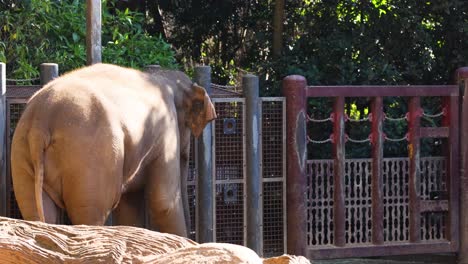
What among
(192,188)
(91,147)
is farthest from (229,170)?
(91,147)

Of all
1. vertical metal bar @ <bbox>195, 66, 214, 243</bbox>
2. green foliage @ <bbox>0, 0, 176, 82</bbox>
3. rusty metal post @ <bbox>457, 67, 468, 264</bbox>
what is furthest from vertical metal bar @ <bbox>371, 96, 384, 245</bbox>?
green foliage @ <bbox>0, 0, 176, 82</bbox>

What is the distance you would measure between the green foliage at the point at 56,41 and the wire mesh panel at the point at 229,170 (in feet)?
4.81

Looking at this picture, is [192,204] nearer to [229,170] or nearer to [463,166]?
[229,170]

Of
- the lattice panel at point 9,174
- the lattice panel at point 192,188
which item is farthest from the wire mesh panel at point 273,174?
the lattice panel at point 9,174

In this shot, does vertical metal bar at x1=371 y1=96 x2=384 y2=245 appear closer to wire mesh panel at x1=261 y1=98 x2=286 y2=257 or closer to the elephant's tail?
wire mesh panel at x1=261 y1=98 x2=286 y2=257

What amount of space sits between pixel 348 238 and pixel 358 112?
2197 mm

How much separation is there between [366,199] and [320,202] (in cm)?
41

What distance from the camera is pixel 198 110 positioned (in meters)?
9.07

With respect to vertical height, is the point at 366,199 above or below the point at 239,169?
below

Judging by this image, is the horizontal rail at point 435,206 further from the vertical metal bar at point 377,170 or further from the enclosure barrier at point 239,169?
the enclosure barrier at point 239,169

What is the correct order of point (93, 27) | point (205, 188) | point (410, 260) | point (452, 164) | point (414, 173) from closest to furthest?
point (93, 27) → point (205, 188) → point (414, 173) → point (452, 164) → point (410, 260)

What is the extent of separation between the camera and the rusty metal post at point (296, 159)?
9.47m

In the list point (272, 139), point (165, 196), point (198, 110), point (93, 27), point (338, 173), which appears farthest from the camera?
point (338, 173)

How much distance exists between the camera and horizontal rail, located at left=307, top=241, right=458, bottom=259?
9.62 metres
